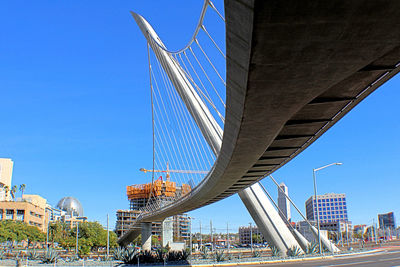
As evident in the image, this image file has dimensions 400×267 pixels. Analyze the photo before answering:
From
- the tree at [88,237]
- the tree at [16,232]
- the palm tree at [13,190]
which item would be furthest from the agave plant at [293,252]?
the palm tree at [13,190]

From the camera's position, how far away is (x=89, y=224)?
276 feet

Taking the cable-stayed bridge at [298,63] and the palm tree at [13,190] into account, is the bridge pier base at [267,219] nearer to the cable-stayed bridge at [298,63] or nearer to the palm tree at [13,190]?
the cable-stayed bridge at [298,63]

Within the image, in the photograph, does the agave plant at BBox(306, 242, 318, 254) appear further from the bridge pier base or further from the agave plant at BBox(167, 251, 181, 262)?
the agave plant at BBox(167, 251, 181, 262)

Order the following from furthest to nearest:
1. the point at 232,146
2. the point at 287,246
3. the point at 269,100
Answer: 1. the point at 287,246
2. the point at 232,146
3. the point at 269,100

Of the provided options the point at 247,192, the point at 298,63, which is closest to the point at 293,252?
the point at 247,192

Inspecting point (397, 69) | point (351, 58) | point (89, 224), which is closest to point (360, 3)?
Result: point (351, 58)

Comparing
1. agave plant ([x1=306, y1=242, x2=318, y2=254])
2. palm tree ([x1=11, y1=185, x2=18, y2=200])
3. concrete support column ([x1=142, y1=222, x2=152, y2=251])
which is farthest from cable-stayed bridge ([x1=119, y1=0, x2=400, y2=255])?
palm tree ([x1=11, y1=185, x2=18, y2=200])

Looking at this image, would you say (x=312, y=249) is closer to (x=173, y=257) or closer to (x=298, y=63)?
(x=173, y=257)

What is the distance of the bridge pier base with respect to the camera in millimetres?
32719

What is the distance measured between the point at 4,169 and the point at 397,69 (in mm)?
135219

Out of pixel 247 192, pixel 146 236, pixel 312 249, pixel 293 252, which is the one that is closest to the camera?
pixel 293 252

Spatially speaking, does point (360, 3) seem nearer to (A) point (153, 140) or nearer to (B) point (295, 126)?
(B) point (295, 126)

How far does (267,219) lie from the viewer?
32688 millimetres

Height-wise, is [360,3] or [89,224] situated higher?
[360,3]
